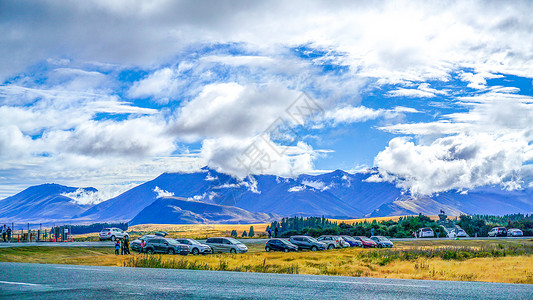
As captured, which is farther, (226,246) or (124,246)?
(226,246)

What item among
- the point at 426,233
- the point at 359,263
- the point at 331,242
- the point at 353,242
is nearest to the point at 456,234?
the point at 426,233

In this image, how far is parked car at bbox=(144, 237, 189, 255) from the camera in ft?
135

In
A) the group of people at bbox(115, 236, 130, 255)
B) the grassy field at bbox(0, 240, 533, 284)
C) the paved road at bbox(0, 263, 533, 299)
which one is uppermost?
the group of people at bbox(115, 236, 130, 255)

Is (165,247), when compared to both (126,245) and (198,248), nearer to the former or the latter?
(198,248)

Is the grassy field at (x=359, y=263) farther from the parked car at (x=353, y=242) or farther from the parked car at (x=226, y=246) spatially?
the parked car at (x=353, y=242)

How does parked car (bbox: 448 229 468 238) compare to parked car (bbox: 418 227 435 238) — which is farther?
parked car (bbox: 448 229 468 238)

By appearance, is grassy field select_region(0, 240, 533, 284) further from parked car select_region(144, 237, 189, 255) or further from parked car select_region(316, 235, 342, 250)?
parked car select_region(316, 235, 342, 250)

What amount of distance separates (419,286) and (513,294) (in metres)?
2.55

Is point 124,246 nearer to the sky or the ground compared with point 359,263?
nearer to the sky

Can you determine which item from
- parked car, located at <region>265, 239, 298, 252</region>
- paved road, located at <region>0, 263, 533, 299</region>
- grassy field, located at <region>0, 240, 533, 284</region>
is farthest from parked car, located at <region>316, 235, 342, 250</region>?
paved road, located at <region>0, 263, 533, 299</region>

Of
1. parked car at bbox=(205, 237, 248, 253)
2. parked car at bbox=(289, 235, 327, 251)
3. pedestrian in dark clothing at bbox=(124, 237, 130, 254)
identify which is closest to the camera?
pedestrian in dark clothing at bbox=(124, 237, 130, 254)

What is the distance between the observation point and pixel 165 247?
4119 centimetres

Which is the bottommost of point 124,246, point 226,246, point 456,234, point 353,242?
point 456,234

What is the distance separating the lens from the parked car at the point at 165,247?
4109 cm
